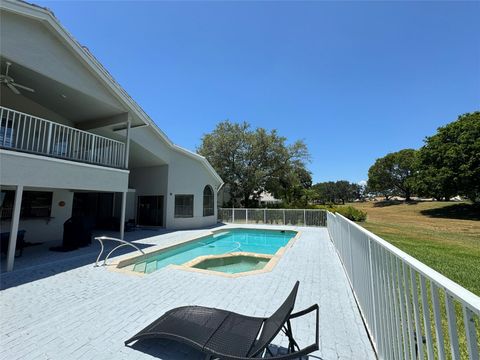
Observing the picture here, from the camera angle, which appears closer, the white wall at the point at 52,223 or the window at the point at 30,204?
the window at the point at 30,204

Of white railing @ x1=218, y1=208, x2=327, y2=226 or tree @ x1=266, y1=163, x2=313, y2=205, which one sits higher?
tree @ x1=266, y1=163, x2=313, y2=205

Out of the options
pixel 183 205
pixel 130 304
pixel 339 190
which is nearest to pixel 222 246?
pixel 183 205

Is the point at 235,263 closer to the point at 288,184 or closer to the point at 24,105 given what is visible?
the point at 24,105

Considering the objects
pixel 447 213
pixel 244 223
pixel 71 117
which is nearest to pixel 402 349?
pixel 71 117

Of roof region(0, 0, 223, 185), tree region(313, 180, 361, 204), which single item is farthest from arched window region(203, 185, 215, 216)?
tree region(313, 180, 361, 204)

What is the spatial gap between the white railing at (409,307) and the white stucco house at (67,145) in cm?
813

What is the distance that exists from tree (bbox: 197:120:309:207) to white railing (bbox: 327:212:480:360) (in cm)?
2349

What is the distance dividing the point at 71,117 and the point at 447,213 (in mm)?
43059

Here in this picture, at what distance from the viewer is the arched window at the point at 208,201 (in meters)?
18.2

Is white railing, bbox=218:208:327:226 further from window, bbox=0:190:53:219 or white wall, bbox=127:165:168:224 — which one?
window, bbox=0:190:53:219

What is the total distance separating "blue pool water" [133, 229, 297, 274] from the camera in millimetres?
8278

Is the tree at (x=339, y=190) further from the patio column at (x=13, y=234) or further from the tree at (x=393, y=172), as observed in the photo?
the patio column at (x=13, y=234)

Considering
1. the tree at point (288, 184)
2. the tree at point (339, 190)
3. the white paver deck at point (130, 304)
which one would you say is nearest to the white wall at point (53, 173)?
the white paver deck at point (130, 304)

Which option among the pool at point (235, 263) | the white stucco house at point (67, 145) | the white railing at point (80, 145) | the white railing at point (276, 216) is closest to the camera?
the white stucco house at point (67, 145)
